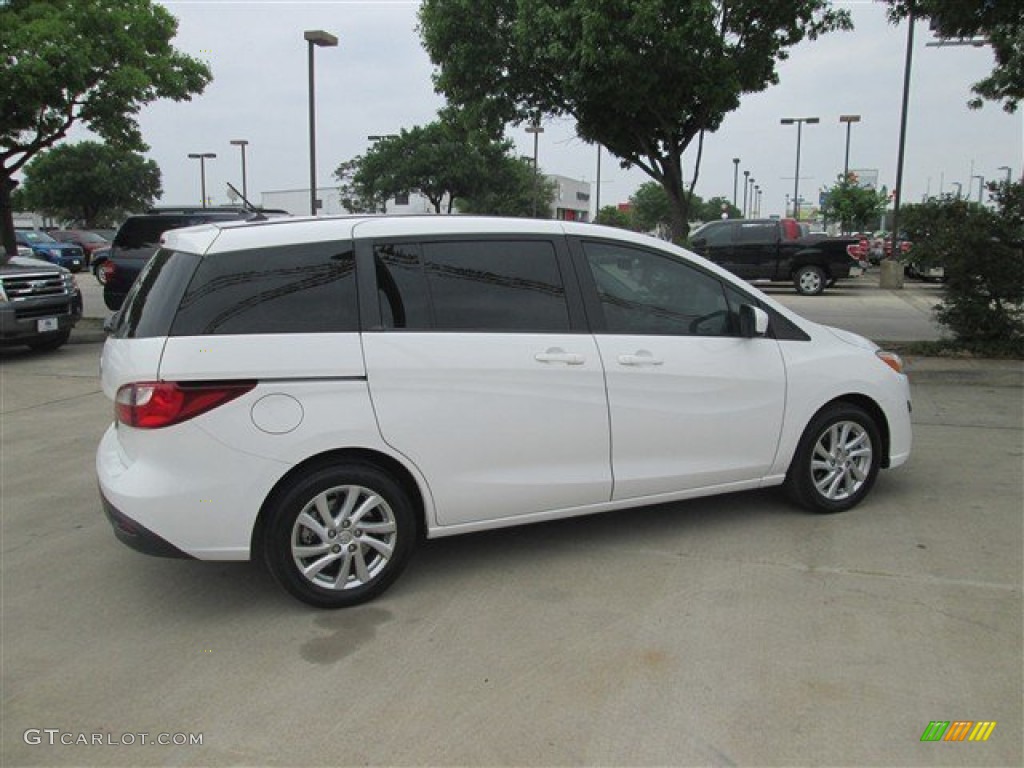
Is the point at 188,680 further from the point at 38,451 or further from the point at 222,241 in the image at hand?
the point at 38,451

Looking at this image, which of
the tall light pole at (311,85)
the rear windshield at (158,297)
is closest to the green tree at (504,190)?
the tall light pole at (311,85)

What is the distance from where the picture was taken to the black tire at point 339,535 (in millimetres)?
3641

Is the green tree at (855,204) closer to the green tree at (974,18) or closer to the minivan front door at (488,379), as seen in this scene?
the green tree at (974,18)

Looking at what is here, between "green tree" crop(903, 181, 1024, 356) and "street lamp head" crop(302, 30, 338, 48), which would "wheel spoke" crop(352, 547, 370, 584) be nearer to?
"green tree" crop(903, 181, 1024, 356)

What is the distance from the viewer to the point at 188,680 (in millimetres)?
3260

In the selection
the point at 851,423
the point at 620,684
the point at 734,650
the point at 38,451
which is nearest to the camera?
the point at 620,684

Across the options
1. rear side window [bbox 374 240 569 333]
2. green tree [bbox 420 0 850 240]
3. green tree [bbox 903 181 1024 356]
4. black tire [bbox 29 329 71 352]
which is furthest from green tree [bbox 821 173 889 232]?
rear side window [bbox 374 240 569 333]

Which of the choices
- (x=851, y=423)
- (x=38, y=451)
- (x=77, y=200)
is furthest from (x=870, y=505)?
(x=77, y=200)

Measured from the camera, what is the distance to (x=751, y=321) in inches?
177

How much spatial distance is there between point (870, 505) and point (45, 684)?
14.6 ft

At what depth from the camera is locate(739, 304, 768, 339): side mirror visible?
4.50 metres

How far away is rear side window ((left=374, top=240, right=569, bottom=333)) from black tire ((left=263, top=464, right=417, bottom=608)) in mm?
753

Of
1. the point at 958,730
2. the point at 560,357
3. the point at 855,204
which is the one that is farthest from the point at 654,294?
the point at 855,204

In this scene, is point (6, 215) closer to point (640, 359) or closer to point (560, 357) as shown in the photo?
point (560, 357)
